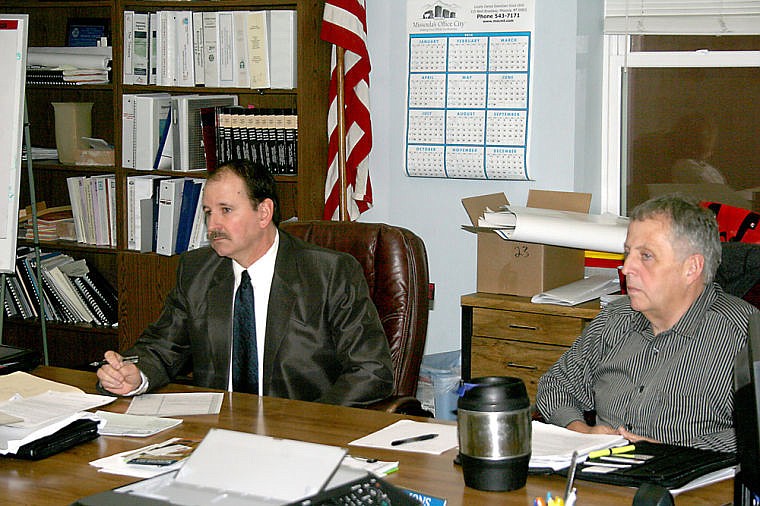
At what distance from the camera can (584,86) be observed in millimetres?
3840

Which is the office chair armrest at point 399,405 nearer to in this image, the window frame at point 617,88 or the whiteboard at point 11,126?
the window frame at point 617,88

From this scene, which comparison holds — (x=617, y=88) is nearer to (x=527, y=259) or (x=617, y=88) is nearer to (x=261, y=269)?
(x=527, y=259)

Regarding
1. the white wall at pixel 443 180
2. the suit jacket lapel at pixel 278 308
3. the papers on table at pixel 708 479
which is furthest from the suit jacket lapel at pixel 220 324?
the white wall at pixel 443 180

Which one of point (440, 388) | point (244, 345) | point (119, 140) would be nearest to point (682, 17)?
point (440, 388)

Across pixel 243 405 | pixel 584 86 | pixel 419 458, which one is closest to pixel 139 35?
pixel 584 86

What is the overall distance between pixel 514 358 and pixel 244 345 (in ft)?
3.63

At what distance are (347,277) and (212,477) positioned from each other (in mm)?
1253

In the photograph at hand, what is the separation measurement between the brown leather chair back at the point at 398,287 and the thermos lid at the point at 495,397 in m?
1.07

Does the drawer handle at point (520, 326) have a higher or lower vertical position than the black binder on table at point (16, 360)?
lower

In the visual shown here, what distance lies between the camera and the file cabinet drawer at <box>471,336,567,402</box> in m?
3.41

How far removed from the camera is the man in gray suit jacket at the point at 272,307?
2.71 m

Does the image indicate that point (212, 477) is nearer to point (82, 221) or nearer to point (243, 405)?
point (243, 405)

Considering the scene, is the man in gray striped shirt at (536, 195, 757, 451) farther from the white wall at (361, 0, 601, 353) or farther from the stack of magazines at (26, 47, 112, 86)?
the stack of magazines at (26, 47, 112, 86)

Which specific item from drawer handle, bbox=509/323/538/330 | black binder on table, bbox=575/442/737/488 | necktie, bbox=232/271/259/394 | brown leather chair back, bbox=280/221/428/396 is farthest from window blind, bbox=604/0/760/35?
black binder on table, bbox=575/442/737/488
